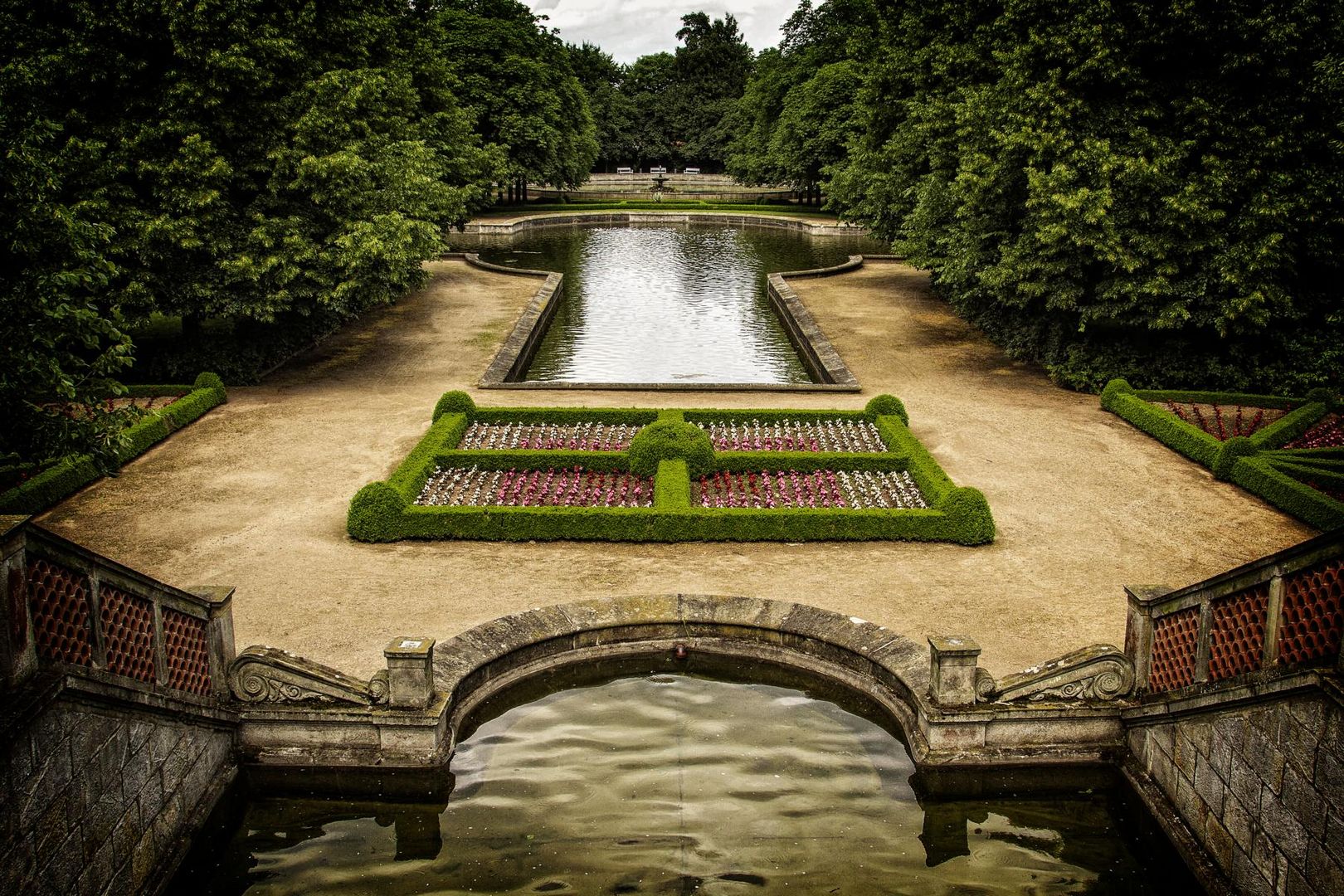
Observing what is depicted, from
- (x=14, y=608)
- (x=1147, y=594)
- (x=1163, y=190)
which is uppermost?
(x=1163, y=190)

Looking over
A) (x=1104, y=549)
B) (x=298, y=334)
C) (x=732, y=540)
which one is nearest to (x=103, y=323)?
(x=732, y=540)

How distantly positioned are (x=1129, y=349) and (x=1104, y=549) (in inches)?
443

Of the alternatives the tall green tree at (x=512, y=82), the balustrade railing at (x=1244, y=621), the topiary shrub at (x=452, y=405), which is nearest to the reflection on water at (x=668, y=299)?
the tall green tree at (x=512, y=82)

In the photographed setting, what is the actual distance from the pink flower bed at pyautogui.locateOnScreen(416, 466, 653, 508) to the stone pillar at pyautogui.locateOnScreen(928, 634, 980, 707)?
7.45 m

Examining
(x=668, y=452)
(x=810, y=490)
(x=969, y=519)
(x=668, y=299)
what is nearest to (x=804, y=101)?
(x=668, y=299)

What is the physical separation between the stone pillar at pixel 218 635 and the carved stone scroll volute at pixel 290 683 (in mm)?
92

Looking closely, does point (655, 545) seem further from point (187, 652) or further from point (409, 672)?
point (187, 652)

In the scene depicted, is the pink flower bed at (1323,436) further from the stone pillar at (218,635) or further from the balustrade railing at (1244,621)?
the stone pillar at (218,635)

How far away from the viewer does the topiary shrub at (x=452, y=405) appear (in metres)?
20.8

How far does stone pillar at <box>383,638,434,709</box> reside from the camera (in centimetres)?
1012

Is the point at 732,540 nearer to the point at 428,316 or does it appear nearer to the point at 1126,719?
the point at 1126,719

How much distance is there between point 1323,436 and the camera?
20.1 metres

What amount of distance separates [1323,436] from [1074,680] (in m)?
13.4

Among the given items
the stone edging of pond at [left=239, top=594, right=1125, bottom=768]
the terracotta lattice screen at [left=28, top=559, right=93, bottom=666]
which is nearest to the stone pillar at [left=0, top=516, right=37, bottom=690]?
the terracotta lattice screen at [left=28, top=559, right=93, bottom=666]
